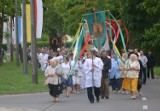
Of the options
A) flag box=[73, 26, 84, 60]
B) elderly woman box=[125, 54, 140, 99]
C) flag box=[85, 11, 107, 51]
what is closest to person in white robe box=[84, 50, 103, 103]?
flag box=[73, 26, 84, 60]

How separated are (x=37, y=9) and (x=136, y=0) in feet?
37.0

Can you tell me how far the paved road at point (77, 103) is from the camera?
1686 centimetres

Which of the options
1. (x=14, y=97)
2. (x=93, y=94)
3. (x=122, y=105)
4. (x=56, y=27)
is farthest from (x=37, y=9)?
(x=56, y=27)

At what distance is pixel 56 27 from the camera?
9019 cm

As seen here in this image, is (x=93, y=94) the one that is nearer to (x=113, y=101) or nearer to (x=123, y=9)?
(x=113, y=101)

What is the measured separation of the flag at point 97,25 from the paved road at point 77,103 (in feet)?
7.90

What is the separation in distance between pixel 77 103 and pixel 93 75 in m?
1.12

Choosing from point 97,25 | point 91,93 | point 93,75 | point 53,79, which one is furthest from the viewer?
point 97,25

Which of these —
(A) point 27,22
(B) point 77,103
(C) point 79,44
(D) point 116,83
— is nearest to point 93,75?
(B) point 77,103

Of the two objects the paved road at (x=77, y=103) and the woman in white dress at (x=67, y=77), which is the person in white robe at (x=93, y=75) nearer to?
the paved road at (x=77, y=103)

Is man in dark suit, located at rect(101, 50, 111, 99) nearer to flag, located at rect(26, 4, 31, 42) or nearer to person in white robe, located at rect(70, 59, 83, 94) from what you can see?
person in white robe, located at rect(70, 59, 83, 94)

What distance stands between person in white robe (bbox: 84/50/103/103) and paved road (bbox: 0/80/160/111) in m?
0.39

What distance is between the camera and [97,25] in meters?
20.7

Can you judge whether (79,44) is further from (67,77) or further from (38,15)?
(38,15)
